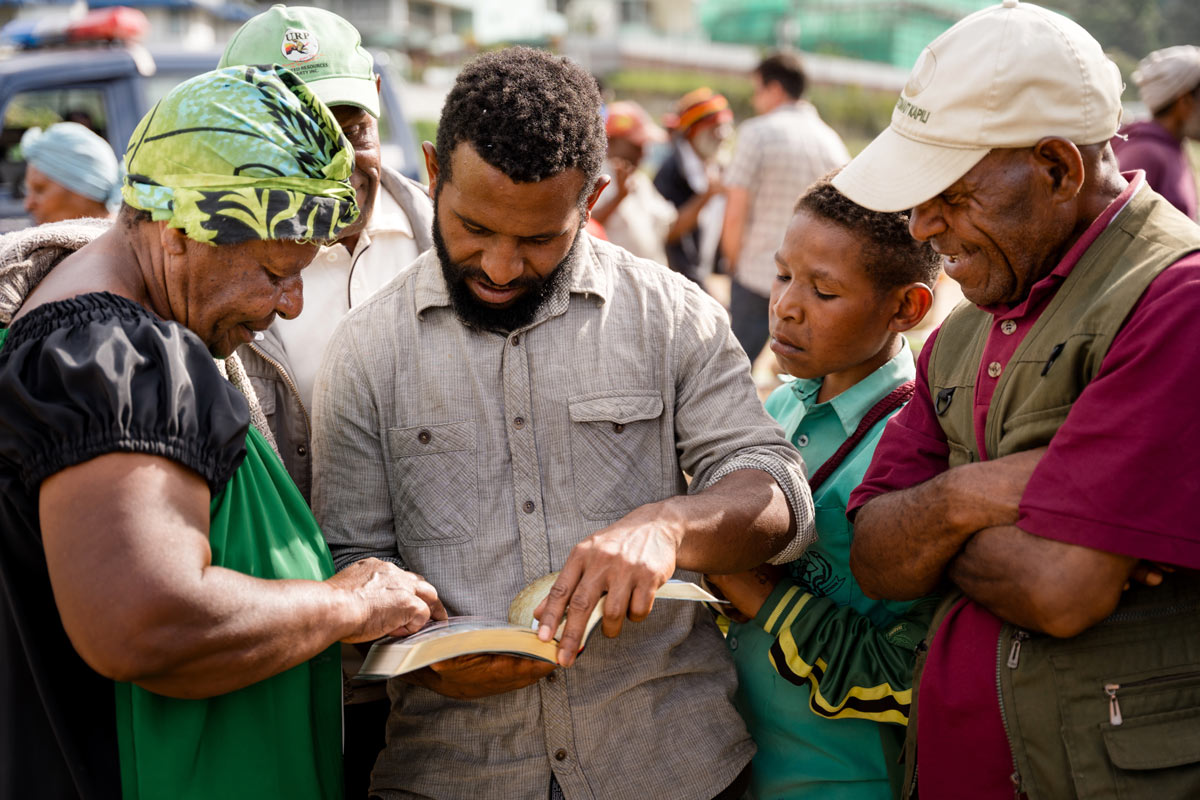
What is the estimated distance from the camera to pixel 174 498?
65.7 inches

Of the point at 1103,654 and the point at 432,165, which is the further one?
the point at 432,165

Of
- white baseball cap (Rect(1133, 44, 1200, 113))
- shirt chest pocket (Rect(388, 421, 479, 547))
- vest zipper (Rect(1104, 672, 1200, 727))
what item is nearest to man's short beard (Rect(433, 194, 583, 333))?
shirt chest pocket (Rect(388, 421, 479, 547))

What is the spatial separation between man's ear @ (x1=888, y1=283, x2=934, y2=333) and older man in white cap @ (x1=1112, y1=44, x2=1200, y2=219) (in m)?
4.30

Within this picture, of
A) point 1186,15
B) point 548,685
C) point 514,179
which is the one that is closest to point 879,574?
point 548,685

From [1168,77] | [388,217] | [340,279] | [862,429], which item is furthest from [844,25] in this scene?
[862,429]

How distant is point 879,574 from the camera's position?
7.28ft

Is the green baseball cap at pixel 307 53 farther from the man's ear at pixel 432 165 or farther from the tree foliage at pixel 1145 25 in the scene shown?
the tree foliage at pixel 1145 25

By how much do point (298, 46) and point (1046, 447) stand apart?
6.95ft

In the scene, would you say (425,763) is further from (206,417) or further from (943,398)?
(943,398)

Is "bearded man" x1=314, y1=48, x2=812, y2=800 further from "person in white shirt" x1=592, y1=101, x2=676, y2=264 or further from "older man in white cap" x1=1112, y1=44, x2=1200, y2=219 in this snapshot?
"person in white shirt" x1=592, y1=101, x2=676, y2=264

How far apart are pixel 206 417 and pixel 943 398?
147 cm

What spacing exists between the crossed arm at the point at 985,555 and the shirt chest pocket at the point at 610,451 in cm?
50

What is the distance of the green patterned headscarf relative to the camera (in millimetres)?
1835

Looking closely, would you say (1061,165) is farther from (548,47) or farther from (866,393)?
(548,47)
